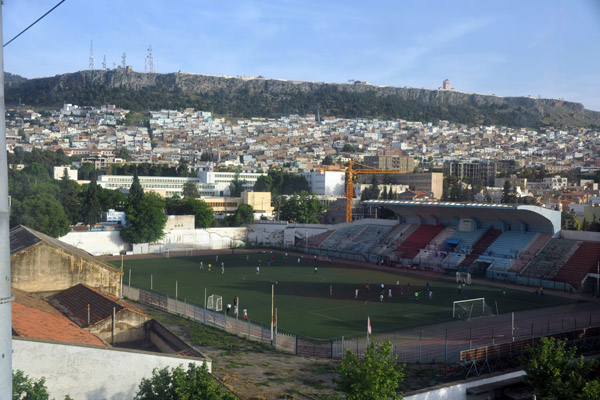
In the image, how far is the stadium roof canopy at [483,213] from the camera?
1827 inches

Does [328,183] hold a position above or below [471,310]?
above

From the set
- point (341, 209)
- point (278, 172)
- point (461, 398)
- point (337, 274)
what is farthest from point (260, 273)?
point (278, 172)

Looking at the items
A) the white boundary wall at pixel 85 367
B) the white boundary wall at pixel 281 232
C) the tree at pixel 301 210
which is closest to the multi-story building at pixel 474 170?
the tree at pixel 301 210

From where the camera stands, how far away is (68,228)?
180ft

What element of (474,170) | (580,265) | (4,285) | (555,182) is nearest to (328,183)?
(555,182)

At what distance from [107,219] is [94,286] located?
40.7 metres

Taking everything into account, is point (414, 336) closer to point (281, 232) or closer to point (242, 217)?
point (281, 232)

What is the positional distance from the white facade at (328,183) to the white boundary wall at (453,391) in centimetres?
10092

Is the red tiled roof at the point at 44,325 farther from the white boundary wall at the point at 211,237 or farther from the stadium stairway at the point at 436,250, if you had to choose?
the white boundary wall at the point at 211,237

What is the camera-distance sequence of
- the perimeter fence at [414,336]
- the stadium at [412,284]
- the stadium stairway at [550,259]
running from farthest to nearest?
1. the stadium stairway at [550,259]
2. the stadium at [412,284]
3. the perimeter fence at [414,336]

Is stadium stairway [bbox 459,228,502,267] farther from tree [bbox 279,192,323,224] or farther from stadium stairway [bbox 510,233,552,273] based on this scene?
tree [bbox 279,192,323,224]

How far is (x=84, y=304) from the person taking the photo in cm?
2506

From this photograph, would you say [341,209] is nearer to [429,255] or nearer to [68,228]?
[429,255]

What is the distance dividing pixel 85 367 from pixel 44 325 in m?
5.53
